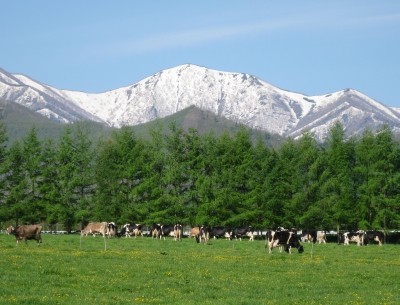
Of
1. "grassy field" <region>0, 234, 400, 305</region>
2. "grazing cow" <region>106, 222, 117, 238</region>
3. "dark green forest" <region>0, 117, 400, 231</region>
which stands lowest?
"grassy field" <region>0, 234, 400, 305</region>

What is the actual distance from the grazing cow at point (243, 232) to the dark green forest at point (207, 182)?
188 centimetres

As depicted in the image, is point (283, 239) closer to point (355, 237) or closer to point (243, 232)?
point (355, 237)

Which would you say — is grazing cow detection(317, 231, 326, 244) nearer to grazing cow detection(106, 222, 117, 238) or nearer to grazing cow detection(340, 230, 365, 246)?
grazing cow detection(340, 230, 365, 246)

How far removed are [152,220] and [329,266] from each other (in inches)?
2022

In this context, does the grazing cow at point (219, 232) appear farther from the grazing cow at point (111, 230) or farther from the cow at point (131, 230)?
the grazing cow at point (111, 230)

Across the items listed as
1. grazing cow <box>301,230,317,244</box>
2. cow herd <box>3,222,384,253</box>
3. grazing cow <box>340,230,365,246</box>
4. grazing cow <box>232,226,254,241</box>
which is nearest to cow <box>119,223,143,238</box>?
cow herd <box>3,222,384,253</box>

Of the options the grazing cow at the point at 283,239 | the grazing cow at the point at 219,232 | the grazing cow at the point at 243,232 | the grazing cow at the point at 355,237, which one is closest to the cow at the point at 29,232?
the grazing cow at the point at 283,239

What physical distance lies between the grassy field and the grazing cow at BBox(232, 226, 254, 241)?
47.3 m

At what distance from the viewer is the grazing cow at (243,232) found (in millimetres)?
89062

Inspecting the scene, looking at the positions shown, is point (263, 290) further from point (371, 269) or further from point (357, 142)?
point (357, 142)

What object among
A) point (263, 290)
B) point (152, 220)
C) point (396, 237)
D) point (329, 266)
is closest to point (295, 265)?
point (329, 266)

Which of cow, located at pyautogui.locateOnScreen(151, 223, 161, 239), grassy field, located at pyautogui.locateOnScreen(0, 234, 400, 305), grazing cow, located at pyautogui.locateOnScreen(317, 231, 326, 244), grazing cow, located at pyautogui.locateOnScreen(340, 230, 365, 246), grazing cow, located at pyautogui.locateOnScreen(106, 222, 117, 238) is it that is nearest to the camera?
grassy field, located at pyautogui.locateOnScreen(0, 234, 400, 305)

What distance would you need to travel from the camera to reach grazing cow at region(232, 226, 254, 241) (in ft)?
292

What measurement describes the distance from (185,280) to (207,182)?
5759cm
